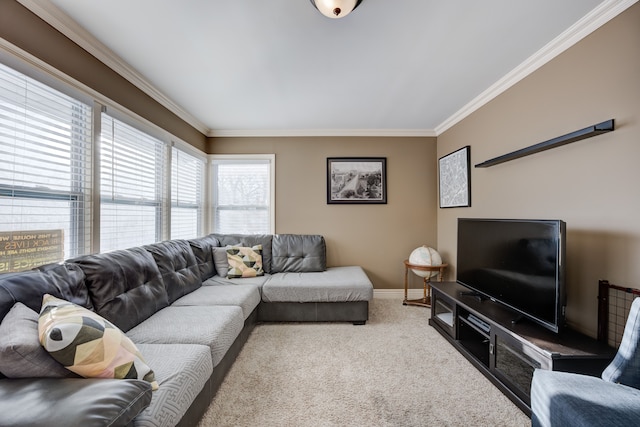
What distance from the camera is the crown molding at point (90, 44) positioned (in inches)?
59.9

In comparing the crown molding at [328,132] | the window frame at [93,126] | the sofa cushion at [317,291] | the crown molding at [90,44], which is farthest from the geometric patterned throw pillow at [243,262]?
the crown molding at [90,44]

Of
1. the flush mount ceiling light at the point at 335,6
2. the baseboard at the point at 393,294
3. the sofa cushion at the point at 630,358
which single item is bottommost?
the baseboard at the point at 393,294

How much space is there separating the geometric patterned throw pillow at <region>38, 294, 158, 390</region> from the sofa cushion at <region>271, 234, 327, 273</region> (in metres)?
2.33

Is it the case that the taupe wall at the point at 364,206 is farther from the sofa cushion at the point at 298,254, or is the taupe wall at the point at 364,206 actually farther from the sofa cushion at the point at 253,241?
the sofa cushion at the point at 253,241

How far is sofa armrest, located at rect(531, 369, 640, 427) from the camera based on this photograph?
3.15 ft

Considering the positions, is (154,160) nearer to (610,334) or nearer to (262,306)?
(262,306)

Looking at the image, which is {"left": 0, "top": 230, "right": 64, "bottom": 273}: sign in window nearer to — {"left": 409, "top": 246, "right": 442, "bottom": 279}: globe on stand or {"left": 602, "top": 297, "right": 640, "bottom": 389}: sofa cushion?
{"left": 602, "top": 297, "right": 640, "bottom": 389}: sofa cushion

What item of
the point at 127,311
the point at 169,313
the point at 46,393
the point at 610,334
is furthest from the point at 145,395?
the point at 610,334

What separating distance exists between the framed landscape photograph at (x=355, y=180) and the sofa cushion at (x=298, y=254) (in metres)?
0.72

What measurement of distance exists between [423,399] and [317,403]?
716 millimetres

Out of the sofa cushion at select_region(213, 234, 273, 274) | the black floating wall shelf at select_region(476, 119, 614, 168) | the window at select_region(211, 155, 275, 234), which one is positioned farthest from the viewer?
the window at select_region(211, 155, 275, 234)

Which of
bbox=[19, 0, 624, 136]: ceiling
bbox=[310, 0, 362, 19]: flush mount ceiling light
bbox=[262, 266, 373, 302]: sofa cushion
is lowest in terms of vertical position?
bbox=[262, 266, 373, 302]: sofa cushion

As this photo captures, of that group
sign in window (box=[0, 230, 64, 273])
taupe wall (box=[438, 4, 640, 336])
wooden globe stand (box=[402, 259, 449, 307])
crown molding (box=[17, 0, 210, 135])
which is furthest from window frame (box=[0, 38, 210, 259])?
taupe wall (box=[438, 4, 640, 336])

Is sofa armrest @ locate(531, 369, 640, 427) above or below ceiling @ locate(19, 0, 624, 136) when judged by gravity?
below
